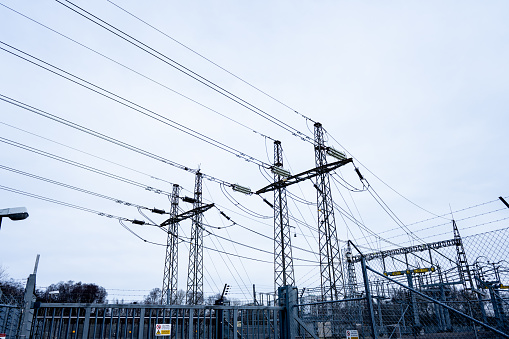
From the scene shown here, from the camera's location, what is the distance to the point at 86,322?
7867 mm

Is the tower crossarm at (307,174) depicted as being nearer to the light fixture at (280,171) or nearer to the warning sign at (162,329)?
the light fixture at (280,171)

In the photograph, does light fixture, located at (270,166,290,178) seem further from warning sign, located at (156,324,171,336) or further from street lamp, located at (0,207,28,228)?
street lamp, located at (0,207,28,228)

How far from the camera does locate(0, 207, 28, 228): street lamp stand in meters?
8.48

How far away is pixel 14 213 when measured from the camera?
8.51m

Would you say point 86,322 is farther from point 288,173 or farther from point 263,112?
point 288,173

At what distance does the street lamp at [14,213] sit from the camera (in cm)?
848

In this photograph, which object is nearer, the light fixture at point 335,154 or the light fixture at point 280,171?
the light fixture at point 280,171

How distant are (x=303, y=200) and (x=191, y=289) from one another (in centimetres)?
1328

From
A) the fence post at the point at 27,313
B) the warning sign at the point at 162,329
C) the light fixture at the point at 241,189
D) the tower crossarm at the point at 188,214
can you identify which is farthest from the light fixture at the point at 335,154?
the fence post at the point at 27,313

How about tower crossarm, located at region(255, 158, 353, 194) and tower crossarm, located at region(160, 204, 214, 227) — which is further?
tower crossarm, located at region(160, 204, 214, 227)

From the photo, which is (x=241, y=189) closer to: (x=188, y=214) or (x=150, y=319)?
(x=188, y=214)

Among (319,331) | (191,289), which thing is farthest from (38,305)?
(191,289)

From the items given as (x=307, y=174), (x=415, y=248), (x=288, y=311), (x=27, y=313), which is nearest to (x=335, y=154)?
(x=307, y=174)

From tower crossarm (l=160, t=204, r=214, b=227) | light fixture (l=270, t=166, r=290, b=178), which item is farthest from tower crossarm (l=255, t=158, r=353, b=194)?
tower crossarm (l=160, t=204, r=214, b=227)
